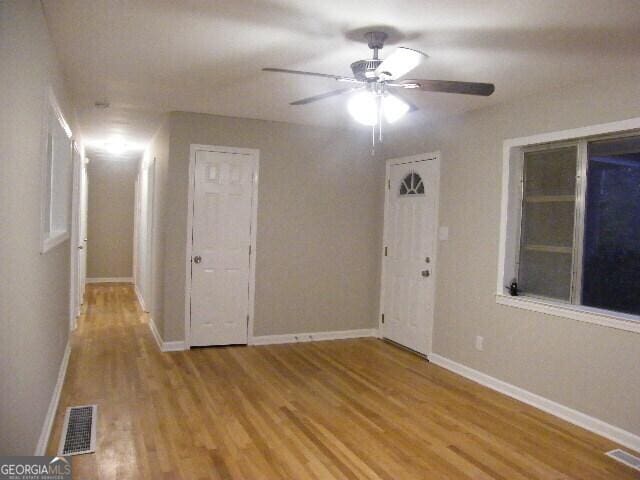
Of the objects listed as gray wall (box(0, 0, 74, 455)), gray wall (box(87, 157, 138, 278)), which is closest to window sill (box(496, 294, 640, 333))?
gray wall (box(0, 0, 74, 455))

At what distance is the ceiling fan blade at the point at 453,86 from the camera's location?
2465 mm

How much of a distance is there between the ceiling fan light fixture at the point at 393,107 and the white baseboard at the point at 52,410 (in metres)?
2.65

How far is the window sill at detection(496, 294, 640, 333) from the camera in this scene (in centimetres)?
316

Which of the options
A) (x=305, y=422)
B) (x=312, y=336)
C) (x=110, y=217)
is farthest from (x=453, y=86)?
(x=110, y=217)

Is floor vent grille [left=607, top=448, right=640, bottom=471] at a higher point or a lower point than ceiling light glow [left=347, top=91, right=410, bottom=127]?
lower

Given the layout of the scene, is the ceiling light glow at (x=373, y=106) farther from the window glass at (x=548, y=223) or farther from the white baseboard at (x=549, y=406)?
the white baseboard at (x=549, y=406)

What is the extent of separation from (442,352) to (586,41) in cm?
300

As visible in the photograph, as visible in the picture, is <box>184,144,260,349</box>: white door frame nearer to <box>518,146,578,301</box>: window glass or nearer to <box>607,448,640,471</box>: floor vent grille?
<box>518,146,578,301</box>: window glass

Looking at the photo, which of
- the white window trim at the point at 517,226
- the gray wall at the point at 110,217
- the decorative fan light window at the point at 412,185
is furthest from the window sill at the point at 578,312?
the gray wall at the point at 110,217

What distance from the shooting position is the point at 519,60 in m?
3.09

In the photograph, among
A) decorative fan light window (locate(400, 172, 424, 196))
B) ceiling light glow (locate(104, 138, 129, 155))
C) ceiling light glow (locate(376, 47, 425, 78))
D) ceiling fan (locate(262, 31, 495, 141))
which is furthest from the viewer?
ceiling light glow (locate(104, 138, 129, 155))

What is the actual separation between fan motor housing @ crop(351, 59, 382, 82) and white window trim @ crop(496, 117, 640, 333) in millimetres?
1776

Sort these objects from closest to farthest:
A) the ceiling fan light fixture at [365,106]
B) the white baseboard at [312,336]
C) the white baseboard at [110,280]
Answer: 1. the ceiling fan light fixture at [365,106]
2. the white baseboard at [312,336]
3. the white baseboard at [110,280]

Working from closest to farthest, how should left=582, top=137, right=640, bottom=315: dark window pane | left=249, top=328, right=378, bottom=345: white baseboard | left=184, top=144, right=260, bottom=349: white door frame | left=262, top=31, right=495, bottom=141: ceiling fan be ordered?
left=262, top=31, right=495, bottom=141: ceiling fan < left=582, top=137, right=640, bottom=315: dark window pane < left=184, top=144, right=260, bottom=349: white door frame < left=249, top=328, right=378, bottom=345: white baseboard
